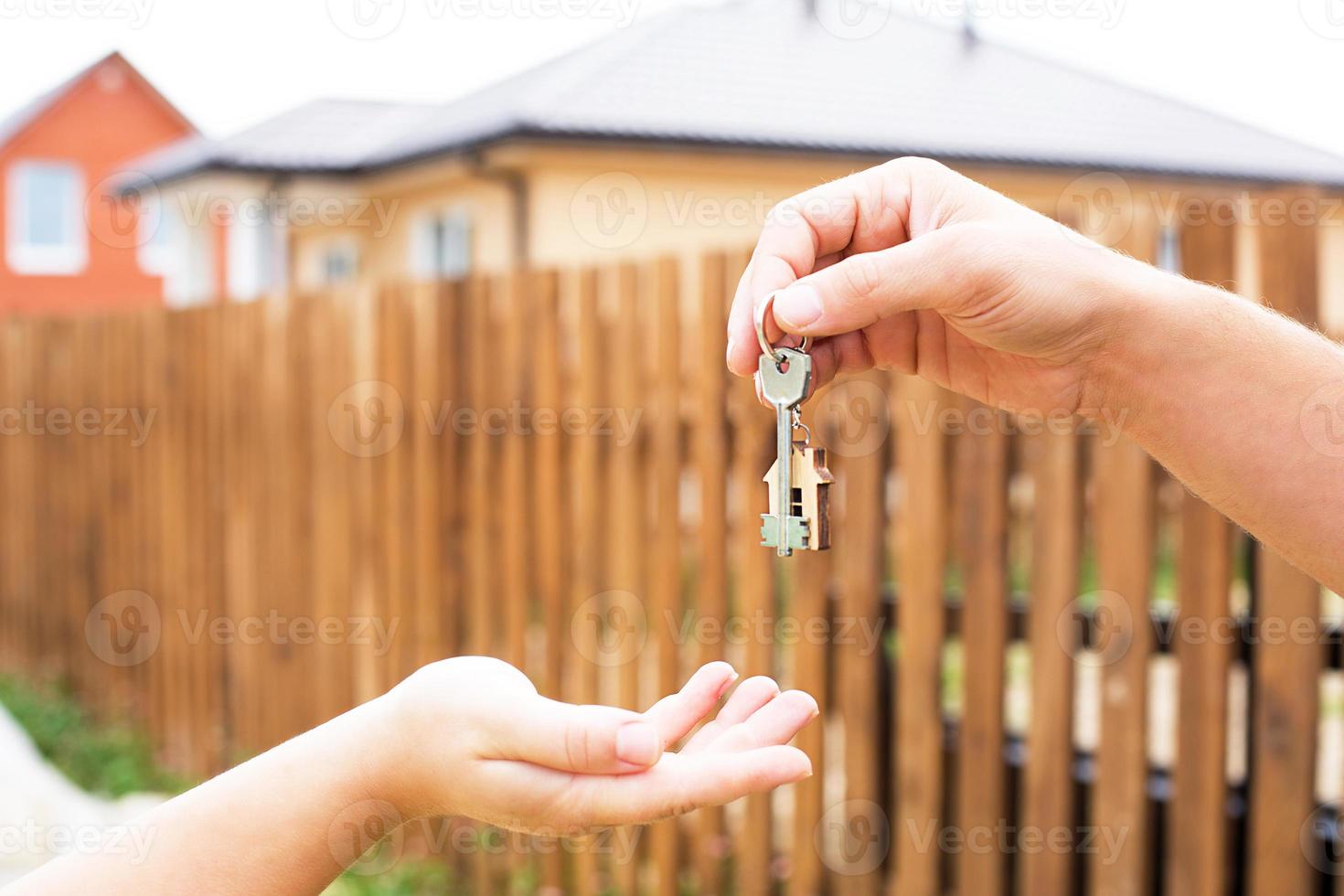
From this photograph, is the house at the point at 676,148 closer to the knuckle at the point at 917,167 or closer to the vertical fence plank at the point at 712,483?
the vertical fence plank at the point at 712,483

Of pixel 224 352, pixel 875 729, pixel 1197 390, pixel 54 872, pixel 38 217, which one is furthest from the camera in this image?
pixel 38 217

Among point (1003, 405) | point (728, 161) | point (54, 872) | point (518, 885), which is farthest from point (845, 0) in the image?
point (54, 872)

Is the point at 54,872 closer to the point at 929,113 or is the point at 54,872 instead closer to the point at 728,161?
the point at 728,161

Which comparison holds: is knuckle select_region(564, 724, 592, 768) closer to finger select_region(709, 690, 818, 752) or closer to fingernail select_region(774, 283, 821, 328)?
finger select_region(709, 690, 818, 752)

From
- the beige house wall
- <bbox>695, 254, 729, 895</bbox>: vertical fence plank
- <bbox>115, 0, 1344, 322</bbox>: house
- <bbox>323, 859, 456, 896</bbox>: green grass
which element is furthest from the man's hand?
<bbox>115, 0, 1344, 322</bbox>: house

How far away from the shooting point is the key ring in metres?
1.65

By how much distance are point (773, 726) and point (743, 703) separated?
0.25 feet

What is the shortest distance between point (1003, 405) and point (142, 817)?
134cm

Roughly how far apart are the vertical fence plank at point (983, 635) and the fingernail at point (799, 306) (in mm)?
1844

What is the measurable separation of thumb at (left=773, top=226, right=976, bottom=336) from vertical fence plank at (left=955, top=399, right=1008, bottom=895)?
5.70 feet

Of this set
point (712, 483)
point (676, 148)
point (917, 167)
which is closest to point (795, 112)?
point (676, 148)

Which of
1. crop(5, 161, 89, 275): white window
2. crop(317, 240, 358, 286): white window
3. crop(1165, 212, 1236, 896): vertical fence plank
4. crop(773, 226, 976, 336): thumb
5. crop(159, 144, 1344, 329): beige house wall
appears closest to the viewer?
crop(773, 226, 976, 336): thumb

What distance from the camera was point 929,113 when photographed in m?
13.6

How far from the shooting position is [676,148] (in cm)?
1180
